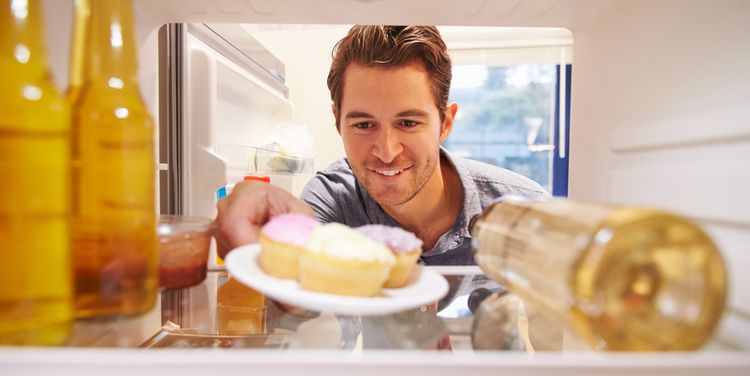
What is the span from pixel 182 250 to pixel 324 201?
3.12 ft

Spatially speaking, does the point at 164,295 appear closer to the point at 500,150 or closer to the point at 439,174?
the point at 439,174

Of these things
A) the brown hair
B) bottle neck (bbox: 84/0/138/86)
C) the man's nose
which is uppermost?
the brown hair

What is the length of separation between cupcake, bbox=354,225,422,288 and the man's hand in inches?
6.9

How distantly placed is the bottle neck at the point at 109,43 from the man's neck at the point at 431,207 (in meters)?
1.15

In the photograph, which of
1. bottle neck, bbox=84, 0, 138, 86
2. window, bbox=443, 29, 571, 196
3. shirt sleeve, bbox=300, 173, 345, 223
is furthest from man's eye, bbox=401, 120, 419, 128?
window, bbox=443, 29, 571, 196

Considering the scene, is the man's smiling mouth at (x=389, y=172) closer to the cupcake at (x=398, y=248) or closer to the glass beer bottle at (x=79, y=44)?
the cupcake at (x=398, y=248)

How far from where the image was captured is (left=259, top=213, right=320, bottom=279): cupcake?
0.48 m

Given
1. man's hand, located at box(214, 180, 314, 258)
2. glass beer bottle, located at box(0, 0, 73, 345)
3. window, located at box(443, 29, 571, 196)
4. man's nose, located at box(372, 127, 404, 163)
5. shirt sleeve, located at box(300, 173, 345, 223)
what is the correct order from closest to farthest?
glass beer bottle, located at box(0, 0, 73, 345) < man's hand, located at box(214, 180, 314, 258) < man's nose, located at box(372, 127, 404, 163) < shirt sleeve, located at box(300, 173, 345, 223) < window, located at box(443, 29, 571, 196)

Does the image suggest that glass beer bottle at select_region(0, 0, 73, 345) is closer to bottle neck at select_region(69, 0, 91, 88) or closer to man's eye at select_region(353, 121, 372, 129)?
bottle neck at select_region(69, 0, 91, 88)

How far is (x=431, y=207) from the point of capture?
1.58 metres

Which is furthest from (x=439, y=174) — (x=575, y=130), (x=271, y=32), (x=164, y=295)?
(x=271, y=32)

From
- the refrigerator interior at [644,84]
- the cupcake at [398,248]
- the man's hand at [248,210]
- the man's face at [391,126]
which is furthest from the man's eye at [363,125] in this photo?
the cupcake at [398,248]

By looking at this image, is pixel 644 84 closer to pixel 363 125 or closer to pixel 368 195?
pixel 363 125

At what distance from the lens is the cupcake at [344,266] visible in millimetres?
447
